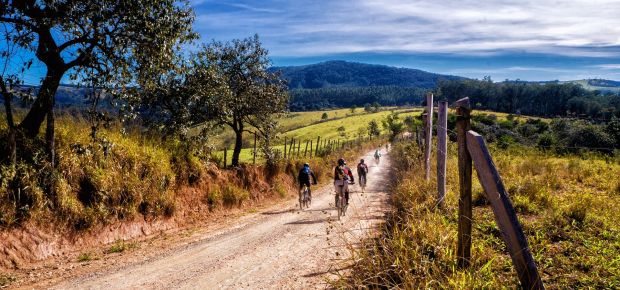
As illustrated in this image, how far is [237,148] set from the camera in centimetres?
2342

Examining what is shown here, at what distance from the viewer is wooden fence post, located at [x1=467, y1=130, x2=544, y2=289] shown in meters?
3.59

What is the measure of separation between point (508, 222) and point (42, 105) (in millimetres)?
12565

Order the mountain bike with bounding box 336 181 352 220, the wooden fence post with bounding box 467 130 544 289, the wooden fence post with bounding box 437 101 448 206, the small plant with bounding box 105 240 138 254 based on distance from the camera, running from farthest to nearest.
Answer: the mountain bike with bounding box 336 181 352 220 → the small plant with bounding box 105 240 138 254 → the wooden fence post with bounding box 437 101 448 206 → the wooden fence post with bounding box 467 130 544 289

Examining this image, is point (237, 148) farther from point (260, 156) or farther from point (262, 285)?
point (262, 285)

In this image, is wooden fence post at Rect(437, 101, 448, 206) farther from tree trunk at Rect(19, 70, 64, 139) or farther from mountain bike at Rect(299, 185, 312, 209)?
tree trunk at Rect(19, 70, 64, 139)

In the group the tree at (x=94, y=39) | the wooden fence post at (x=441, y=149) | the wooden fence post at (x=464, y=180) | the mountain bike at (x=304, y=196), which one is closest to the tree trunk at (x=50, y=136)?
the tree at (x=94, y=39)

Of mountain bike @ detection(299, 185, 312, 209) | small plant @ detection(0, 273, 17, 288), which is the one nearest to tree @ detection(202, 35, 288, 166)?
mountain bike @ detection(299, 185, 312, 209)

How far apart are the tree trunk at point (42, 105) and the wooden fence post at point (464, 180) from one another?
37.4ft

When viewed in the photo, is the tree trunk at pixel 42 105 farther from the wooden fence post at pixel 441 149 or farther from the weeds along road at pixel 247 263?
the wooden fence post at pixel 441 149

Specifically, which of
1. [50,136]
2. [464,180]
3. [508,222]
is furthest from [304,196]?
[508,222]

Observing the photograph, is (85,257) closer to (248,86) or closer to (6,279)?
(6,279)

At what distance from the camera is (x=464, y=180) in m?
4.64

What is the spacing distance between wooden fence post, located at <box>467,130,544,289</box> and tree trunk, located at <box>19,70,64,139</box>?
11852mm

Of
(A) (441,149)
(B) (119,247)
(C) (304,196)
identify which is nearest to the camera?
(A) (441,149)
